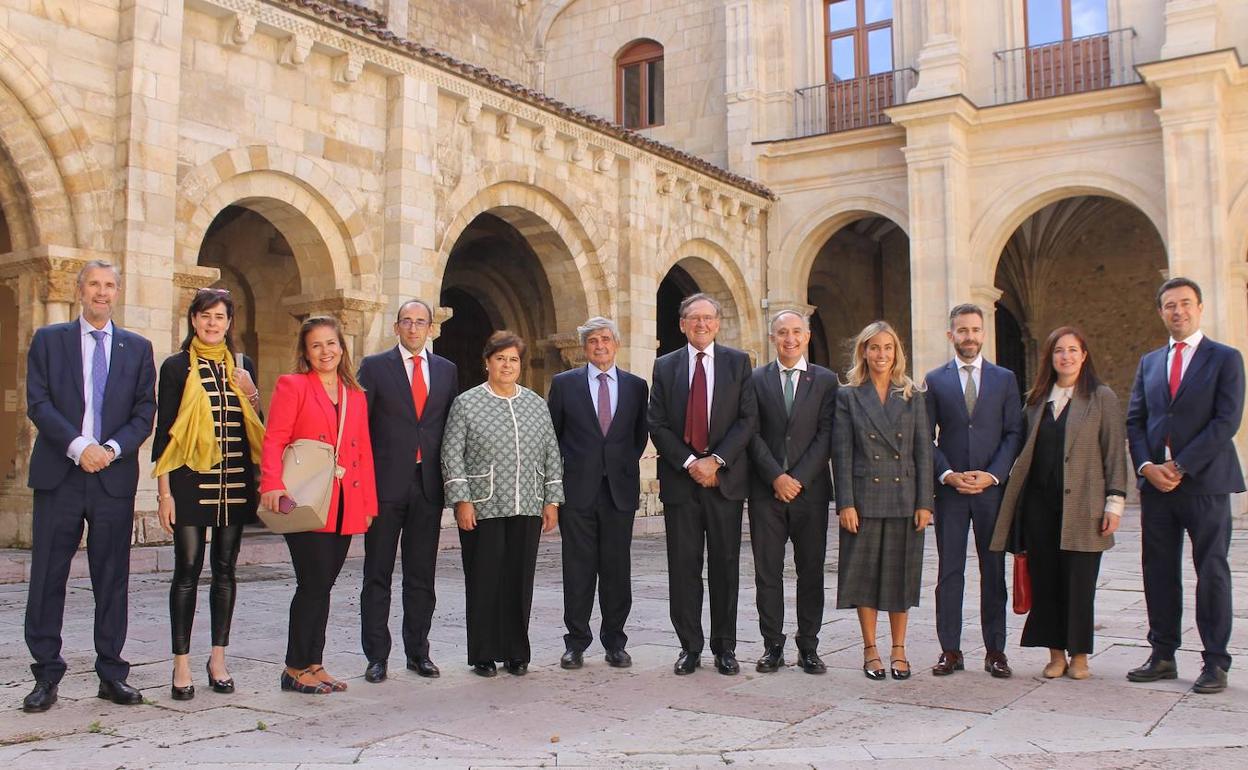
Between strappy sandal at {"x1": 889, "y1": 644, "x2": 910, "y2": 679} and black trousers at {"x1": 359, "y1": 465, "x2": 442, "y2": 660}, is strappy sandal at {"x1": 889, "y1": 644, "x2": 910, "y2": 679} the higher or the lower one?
the lower one

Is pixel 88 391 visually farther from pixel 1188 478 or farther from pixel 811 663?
pixel 1188 478

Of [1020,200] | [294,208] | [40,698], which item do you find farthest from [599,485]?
[1020,200]

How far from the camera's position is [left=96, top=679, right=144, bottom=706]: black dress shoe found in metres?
4.48

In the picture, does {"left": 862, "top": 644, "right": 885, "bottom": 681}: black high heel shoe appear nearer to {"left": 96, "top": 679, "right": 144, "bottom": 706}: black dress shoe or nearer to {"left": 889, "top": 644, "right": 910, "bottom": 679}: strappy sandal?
{"left": 889, "top": 644, "right": 910, "bottom": 679}: strappy sandal

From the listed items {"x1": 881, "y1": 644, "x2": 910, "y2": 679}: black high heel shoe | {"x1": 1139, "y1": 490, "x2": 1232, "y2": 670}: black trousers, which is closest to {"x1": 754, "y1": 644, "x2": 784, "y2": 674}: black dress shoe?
{"x1": 881, "y1": 644, "x2": 910, "y2": 679}: black high heel shoe

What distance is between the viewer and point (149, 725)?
416cm

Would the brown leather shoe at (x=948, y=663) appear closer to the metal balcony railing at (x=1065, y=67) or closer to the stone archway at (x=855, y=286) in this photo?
the metal balcony railing at (x=1065, y=67)

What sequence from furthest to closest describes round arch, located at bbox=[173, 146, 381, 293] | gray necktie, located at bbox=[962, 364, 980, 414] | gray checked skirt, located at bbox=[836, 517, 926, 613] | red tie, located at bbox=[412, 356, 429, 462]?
round arch, located at bbox=[173, 146, 381, 293]
gray necktie, located at bbox=[962, 364, 980, 414]
red tie, located at bbox=[412, 356, 429, 462]
gray checked skirt, located at bbox=[836, 517, 926, 613]

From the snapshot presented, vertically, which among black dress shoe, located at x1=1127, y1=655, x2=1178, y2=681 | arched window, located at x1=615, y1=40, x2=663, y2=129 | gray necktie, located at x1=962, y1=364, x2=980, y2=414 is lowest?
black dress shoe, located at x1=1127, y1=655, x2=1178, y2=681

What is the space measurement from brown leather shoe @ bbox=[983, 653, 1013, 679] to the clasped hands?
0.77 meters

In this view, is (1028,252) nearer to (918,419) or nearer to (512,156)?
(512,156)

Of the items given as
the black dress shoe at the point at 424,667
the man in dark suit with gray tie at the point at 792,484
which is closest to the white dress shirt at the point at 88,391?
the black dress shoe at the point at 424,667

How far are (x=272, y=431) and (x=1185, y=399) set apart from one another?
413cm

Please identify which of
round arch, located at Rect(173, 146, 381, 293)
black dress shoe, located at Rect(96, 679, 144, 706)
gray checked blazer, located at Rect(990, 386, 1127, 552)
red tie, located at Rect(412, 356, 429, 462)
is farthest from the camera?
round arch, located at Rect(173, 146, 381, 293)
